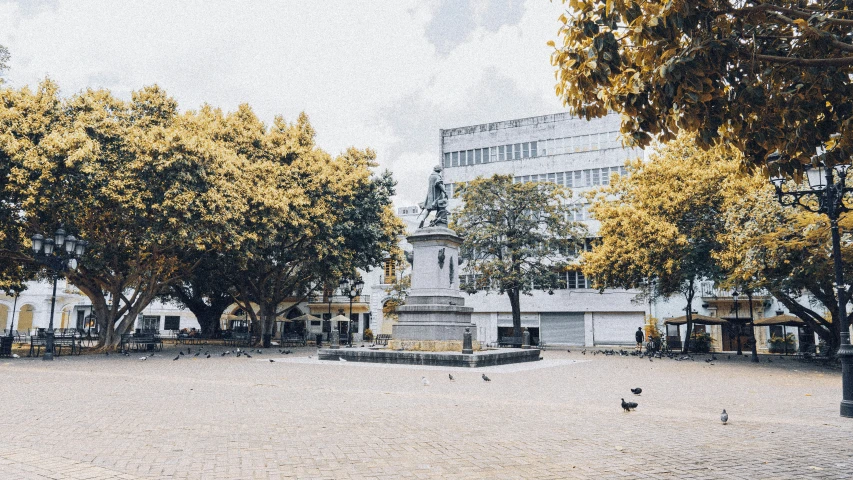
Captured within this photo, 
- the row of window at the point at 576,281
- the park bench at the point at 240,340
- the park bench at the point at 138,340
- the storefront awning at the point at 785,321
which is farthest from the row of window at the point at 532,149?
the park bench at the point at 138,340

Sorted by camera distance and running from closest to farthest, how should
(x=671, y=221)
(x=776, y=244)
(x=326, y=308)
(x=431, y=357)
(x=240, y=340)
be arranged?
(x=776, y=244) < (x=431, y=357) < (x=671, y=221) < (x=240, y=340) < (x=326, y=308)

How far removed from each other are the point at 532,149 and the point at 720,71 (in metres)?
43.4

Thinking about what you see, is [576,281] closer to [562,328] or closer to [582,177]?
[562,328]

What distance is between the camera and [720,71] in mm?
5895

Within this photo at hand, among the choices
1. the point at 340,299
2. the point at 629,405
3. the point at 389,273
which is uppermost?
the point at 389,273

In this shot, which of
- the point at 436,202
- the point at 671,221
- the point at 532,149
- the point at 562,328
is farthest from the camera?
the point at 532,149

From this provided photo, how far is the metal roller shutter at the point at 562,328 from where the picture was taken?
4475cm

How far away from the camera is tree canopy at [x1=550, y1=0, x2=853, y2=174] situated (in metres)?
5.72

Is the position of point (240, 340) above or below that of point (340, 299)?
below

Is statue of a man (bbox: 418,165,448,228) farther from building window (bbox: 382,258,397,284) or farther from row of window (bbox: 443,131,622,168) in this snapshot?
building window (bbox: 382,258,397,284)

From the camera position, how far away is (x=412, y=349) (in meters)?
20.4

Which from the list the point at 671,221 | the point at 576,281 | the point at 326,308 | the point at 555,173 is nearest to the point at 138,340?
the point at 671,221

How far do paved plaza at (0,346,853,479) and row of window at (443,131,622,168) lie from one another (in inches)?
1309

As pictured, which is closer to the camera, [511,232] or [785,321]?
[785,321]
